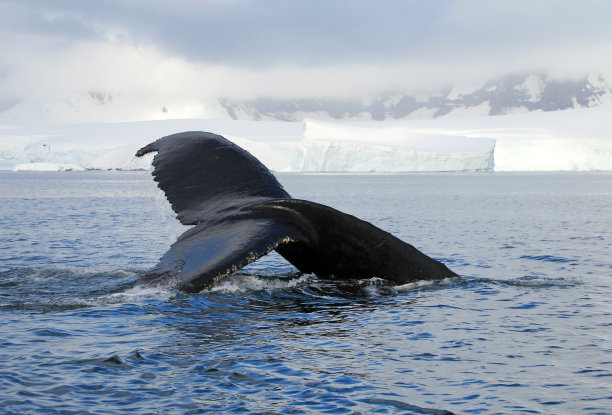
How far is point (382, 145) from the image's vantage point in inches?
2478

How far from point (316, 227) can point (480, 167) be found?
194 feet

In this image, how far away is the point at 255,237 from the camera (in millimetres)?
6223

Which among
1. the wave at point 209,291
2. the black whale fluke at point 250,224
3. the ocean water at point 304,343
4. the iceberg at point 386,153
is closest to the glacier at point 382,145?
the iceberg at point 386,153

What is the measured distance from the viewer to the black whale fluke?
6266 mm

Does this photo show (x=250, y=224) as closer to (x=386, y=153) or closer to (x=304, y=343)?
(x=304, y=343)

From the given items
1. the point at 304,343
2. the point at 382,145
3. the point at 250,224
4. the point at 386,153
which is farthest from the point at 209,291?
the point at 382,145

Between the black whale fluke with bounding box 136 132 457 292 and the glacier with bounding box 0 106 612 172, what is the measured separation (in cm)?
4598

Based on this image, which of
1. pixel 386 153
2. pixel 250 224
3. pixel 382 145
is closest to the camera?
pixel 250 224

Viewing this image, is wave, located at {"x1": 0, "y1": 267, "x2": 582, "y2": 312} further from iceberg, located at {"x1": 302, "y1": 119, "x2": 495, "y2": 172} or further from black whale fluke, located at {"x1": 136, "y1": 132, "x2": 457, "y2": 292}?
iceberg, located at {"x1": 302, "y1": 119, "x2": 495, "y2": 172}

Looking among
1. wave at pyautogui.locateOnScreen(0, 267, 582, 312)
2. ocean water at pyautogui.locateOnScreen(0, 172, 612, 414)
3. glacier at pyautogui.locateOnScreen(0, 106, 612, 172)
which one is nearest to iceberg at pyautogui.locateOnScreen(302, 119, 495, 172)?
glacier at pyautogui.locateOnScreen(0, 106, 612, 172)

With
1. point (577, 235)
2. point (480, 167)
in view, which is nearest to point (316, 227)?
point (577, 235)

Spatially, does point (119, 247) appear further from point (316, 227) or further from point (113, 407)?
point (113, 407)

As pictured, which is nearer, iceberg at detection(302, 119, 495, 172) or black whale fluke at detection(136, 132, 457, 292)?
black whale fluke at detection(136, 132, 457, 292)

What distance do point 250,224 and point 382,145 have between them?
2248 inches
